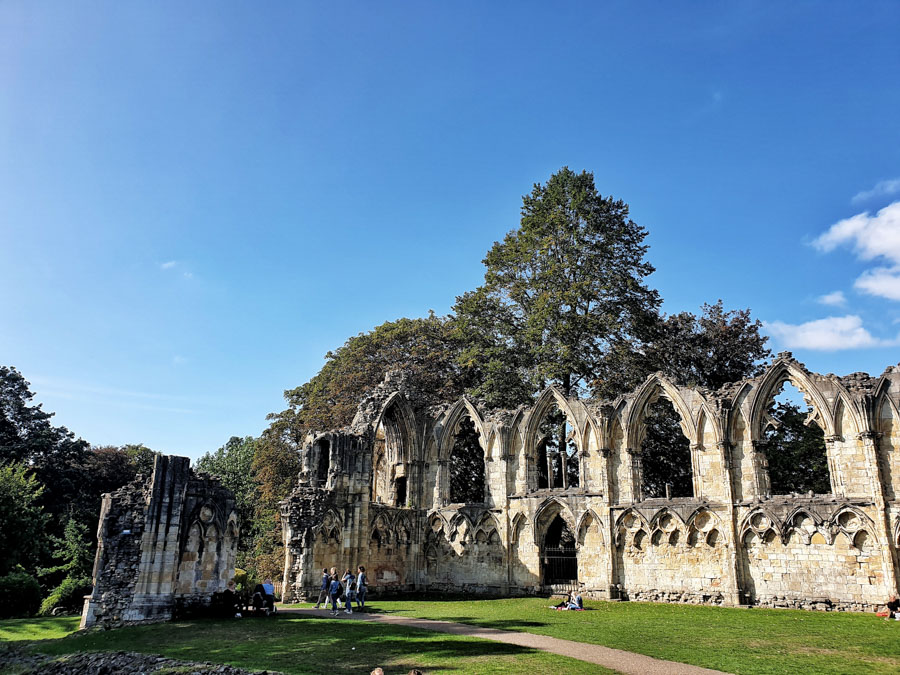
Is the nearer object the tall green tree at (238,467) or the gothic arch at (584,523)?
the gothic arch at (584,523)

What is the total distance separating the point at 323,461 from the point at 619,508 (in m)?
10.9

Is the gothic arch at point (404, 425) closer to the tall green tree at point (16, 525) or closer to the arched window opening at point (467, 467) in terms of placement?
the arched window opening at point (467, 467)

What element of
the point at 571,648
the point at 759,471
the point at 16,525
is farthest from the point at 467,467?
the point at 571,648

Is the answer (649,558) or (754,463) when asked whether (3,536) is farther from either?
(754,463)

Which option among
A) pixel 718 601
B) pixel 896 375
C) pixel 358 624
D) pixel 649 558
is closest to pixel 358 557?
pixel 358 624

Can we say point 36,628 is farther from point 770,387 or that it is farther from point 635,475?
point 770,387

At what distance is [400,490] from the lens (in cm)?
2928

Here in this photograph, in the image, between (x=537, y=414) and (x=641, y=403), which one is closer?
(x=641, y=403)

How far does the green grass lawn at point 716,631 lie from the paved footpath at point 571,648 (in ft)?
1.39

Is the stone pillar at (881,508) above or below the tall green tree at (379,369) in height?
below

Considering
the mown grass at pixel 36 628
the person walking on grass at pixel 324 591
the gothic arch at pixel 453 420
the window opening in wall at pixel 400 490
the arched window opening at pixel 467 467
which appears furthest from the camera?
the arched window opening at pixel 467 467

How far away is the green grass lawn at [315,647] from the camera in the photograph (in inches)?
438

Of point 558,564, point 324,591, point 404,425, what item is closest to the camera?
point 324,591

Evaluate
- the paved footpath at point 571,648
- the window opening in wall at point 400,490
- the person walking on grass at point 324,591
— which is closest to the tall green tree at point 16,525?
the person walking on grass at point 324,591
